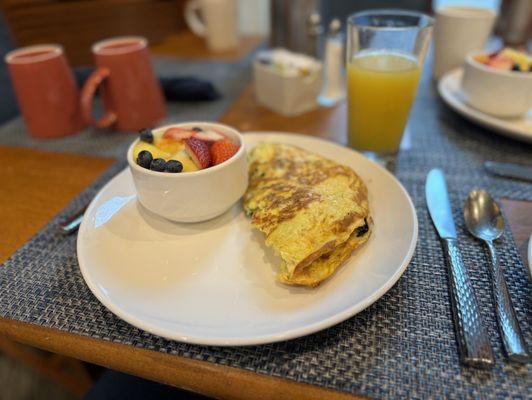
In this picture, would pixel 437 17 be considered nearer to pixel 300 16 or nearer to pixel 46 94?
pixel 300 16

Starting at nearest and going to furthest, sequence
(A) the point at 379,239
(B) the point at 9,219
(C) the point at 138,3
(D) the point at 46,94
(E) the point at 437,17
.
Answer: (A) the point at 379,239 → (B) the point at 9,219 → (D) the point at 46,94 → (E) the point at 437,17 → (C) the point at 138,3

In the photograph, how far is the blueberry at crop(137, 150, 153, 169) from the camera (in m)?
0.75

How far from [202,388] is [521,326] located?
0.51 metres

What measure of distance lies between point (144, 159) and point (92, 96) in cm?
61

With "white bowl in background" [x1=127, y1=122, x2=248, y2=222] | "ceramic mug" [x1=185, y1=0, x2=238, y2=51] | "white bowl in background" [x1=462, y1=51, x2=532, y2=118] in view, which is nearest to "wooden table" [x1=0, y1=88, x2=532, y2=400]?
"white bowl in background" [x1=127, y1=122, x2=248, y2=222]

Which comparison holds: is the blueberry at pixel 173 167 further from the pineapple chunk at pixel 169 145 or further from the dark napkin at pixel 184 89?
the dark napkin at pixel 184 89

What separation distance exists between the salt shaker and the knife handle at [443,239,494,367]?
901mm

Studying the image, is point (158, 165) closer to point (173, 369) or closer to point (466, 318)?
point (173, 369)

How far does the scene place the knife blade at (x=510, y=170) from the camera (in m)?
0.96

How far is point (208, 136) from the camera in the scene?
85 centimetres

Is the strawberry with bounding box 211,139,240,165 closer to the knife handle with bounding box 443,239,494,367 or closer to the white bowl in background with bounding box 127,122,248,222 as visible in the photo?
the white bowl in background with bounding box 127,122,248,222

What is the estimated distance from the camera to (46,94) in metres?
1.20

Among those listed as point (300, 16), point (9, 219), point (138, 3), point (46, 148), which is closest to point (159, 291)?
point (9, 219)

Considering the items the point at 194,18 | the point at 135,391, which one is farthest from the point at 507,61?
the point at 194,18
